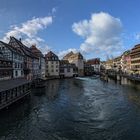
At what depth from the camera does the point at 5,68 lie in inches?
1815

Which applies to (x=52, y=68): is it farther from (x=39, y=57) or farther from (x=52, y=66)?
(x=39, y=57)

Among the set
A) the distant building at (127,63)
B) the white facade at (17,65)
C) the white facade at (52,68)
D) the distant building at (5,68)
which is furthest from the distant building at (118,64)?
the distant building at (5,68)

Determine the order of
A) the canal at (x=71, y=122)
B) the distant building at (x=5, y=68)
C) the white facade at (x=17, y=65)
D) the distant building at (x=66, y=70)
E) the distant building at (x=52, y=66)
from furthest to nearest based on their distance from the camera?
the distant building at (x=66, y=70)
the distant building at (x=52, y=66)
the white facade at (x=17, y=65)
the distant building at (x=5, y=68)
the canal at (x=71, y=122)

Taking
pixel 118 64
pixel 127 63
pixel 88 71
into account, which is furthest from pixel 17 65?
pixel 118 64

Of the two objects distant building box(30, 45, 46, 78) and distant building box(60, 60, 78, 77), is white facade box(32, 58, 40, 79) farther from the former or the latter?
distant building box(60, 60, 78, 77)

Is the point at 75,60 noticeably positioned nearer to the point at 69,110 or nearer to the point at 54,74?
the point at 54,74

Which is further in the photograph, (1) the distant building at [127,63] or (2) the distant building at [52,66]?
(2) the distant building at [52,66]

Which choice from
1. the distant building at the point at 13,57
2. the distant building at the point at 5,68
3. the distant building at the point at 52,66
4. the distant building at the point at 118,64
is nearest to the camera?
the distant building at the point at 5,68

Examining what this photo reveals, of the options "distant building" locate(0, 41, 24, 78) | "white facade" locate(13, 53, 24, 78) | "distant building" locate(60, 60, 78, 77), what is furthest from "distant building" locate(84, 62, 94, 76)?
"distant building" locate(0, 41, 24, 78)

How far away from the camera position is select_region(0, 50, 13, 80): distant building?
4356 cm

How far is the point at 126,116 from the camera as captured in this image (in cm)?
2630

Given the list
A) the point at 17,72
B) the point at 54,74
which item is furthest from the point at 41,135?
the point at 54,74

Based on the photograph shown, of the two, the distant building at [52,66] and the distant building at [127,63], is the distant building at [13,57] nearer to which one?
the distant building at [52,66]

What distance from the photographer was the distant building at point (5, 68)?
143 feet
